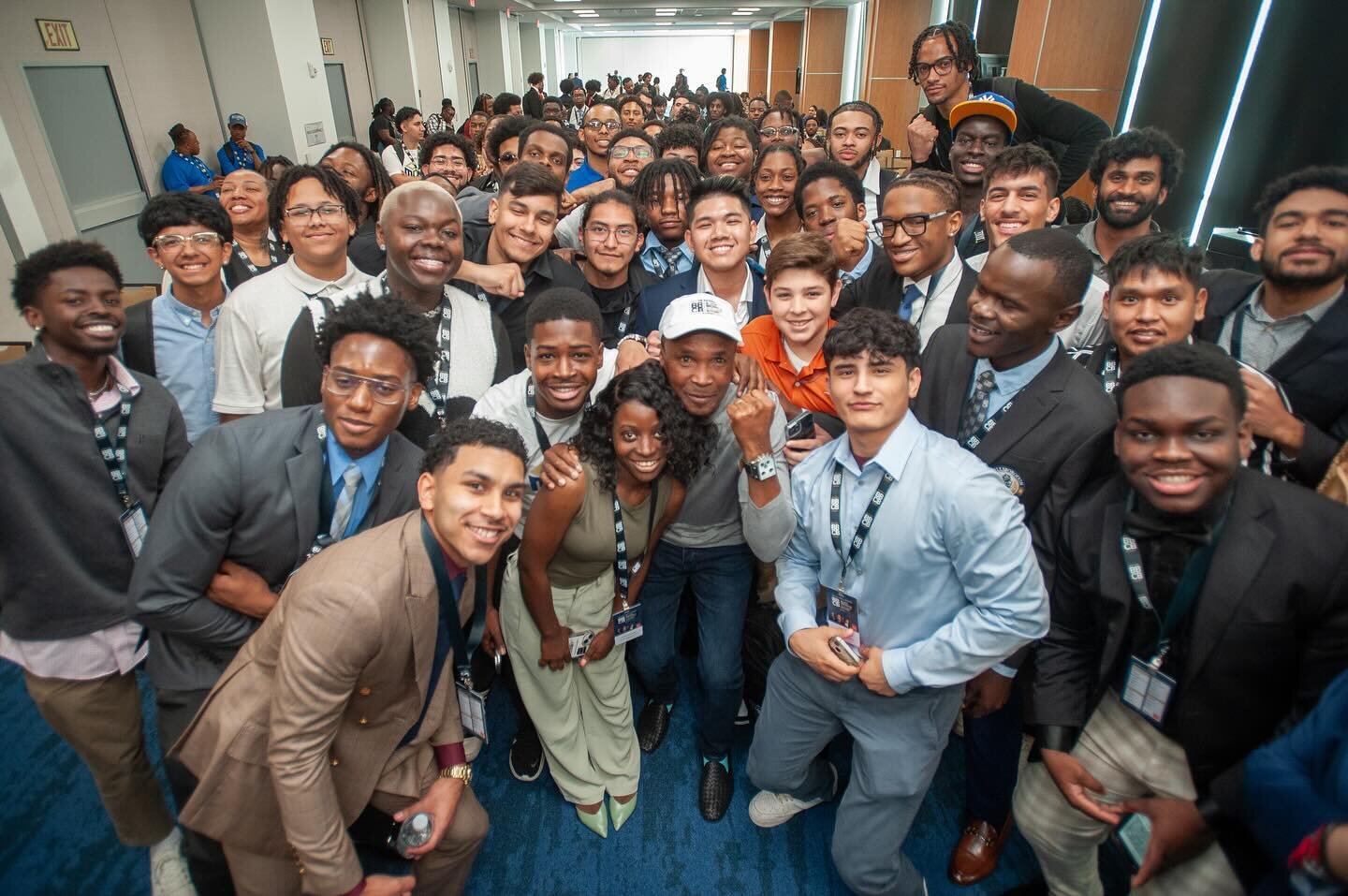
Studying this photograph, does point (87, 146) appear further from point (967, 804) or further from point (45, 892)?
point (967, 804)

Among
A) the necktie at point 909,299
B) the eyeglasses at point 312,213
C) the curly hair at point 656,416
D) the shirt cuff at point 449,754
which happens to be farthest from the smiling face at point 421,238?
the necktie at point 909,299

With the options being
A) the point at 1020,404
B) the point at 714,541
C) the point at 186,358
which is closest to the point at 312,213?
the point at 186,358

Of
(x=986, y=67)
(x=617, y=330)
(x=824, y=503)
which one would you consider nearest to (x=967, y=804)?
(x=824, y=503)

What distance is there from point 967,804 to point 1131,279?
1990 mm

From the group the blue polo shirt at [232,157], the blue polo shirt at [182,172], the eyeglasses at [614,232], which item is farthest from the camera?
the blue polo shirt at [232,157]

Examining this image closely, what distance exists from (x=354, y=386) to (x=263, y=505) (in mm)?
415

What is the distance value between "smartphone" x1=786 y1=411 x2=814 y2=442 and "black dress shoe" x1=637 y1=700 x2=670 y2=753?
145 cm

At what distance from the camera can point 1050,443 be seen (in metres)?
2.03

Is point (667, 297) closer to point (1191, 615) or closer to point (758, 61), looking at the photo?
point (1191, 615)

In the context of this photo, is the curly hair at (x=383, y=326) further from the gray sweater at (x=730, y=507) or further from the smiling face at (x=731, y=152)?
the smiling face at (x=731, y=152)

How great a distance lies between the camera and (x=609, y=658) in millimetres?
2652

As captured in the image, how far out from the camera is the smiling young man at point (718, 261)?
3.00 meters

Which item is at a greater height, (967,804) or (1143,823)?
(1143,823)

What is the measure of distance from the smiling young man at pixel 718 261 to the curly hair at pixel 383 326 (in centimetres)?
131
